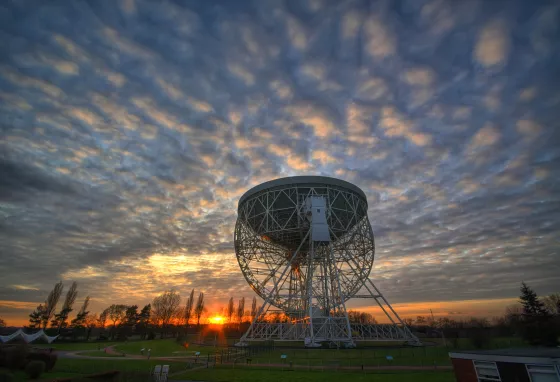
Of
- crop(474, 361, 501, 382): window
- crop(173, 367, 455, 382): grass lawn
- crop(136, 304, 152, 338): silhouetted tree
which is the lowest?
crop(173, 367, 455, 382): grass lawn

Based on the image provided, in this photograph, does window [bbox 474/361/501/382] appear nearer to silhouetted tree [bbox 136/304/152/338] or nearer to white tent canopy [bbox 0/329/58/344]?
white tent canopy [bbox 0/329/58/344]

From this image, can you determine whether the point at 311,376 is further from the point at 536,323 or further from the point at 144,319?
the point at 144,319

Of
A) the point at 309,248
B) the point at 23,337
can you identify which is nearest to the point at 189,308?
the point at 23,337

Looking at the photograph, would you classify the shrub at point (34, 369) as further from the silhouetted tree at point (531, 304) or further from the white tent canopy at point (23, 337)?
the silhouetted tree at point (531, 304)

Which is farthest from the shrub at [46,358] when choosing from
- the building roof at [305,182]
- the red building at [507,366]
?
the red building at [507,366]

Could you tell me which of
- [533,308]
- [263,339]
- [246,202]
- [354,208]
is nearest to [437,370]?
[263,339]

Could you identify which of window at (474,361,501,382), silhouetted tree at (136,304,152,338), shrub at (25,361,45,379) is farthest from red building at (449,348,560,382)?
silhouetted tree at (136,304,152,338)

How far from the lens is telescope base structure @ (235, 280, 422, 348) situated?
2194cm

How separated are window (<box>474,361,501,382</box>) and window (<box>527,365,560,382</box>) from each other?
2.72 ft

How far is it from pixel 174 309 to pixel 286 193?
55.6 m

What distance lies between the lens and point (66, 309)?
2292 inches

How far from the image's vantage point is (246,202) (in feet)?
95.2

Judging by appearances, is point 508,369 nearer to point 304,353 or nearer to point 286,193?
point 304,353

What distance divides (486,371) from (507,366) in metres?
0.81
